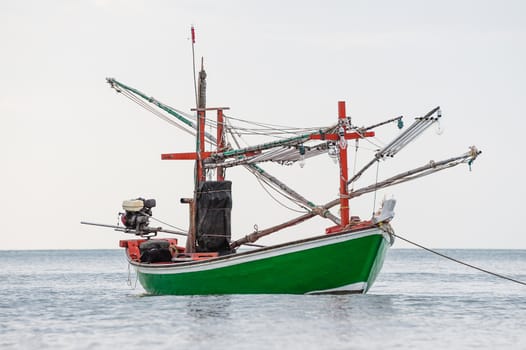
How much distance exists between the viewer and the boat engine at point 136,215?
4228 centimetres

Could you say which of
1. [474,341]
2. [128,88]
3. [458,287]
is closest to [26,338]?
[474,341]

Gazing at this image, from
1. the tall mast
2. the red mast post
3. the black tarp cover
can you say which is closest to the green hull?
the red mast post

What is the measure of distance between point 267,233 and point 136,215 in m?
5.56

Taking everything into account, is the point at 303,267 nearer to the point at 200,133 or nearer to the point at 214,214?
the point at 214,214

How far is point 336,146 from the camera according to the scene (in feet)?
120

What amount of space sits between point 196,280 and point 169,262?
11.1ft

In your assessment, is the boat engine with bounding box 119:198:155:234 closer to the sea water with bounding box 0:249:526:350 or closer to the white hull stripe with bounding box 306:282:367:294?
the sea water with bounding box 0:249:526:350

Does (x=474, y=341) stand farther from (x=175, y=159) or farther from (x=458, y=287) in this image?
(x=458, y=287)

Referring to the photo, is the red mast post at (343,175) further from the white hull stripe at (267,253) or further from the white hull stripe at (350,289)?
the white hull stripe at (350,289)

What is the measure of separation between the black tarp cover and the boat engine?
466 cm

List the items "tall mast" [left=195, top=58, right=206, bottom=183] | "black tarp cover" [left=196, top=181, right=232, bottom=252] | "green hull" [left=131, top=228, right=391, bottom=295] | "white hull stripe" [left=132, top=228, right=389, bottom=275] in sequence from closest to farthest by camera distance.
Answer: "white hull stripe" [left=132, top=228, right=389, bottom=275]
"green hull" [left=131, top=228, right=391, bottom=295]
"black tarp cover" [left=196, top=181, right=232, bottom=252]
"tall mast" [left=195, top=58, right=206, bottom=183]

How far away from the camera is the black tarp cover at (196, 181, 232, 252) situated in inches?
1497

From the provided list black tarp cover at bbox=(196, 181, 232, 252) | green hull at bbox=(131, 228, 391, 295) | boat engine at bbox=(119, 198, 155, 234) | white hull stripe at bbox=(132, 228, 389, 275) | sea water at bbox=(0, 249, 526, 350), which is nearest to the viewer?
sea water at bbox=(0, 249, 526, 350)

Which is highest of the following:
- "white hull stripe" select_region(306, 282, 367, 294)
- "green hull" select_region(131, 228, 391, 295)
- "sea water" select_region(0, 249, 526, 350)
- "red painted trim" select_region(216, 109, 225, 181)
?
"red painted trim" select_region(216, 109, 225, 181)
